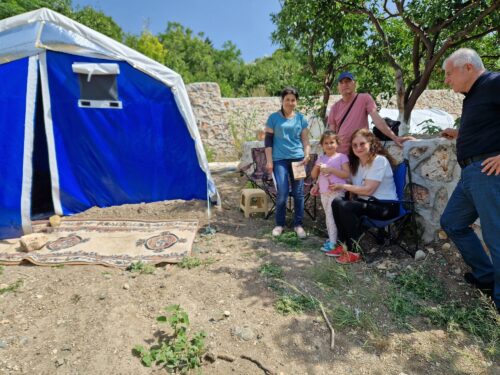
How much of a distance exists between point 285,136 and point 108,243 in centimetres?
216

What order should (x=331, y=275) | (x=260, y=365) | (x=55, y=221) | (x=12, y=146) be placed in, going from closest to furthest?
(x=260, y=365) → (x=331, y=275) → (x=12, y=146) → (x=55, y=221)

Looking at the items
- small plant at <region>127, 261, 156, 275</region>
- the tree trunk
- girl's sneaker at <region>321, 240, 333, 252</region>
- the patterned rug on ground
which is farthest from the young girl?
small plant at <region>127, 261, 156, 275</region>

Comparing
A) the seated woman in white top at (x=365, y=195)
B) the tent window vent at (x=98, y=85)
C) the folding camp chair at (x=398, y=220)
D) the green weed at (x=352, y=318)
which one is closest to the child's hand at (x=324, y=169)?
the seated woman in white top at (x=365, y=195)

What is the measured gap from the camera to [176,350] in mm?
2141

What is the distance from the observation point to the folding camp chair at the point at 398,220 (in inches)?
122

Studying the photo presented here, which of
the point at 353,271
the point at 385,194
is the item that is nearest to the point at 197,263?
the point at 353,271

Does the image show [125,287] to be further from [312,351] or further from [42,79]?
[42,79]

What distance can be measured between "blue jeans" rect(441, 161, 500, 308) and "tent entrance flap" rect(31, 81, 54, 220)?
14.7ft

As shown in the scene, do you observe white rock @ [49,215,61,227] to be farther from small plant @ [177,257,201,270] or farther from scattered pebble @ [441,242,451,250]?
scattered pebble @ [441,242,451,250]

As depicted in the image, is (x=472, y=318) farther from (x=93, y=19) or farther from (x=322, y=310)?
(x=93, y=19)

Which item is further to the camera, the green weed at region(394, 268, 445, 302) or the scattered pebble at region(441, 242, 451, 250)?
the scattered pebble at region(441, 242, 451, 250)

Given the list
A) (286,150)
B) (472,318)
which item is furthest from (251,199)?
(472,318)

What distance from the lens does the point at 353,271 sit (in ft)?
10.1

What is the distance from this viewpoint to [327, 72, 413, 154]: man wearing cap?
3533mm
